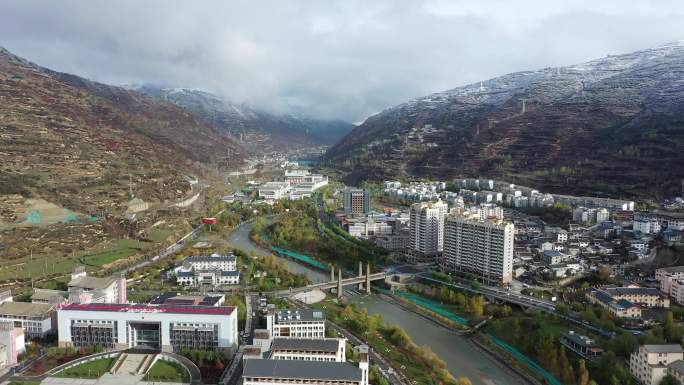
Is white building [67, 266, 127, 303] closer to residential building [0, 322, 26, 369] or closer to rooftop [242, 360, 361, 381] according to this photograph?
residential building [0, 322, 26, 369]

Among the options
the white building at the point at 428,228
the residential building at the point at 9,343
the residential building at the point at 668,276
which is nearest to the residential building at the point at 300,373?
the residential building at the point at 9,343

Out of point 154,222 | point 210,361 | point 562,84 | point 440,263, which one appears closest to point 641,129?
point 562,84

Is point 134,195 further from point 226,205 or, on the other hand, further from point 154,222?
point 226,205

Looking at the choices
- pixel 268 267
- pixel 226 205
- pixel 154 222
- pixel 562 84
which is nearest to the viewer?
pixel 268 267

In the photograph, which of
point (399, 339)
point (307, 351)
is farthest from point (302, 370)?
point (399, 339)

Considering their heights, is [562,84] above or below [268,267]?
above
